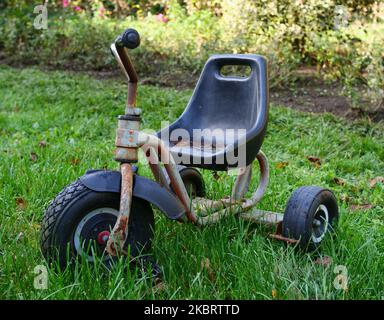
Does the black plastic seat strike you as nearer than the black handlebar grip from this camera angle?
No

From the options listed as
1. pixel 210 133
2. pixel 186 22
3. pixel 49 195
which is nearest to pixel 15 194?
pixel 49 195

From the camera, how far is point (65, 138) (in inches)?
167

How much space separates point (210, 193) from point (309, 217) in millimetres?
868

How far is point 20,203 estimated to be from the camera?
2791mm

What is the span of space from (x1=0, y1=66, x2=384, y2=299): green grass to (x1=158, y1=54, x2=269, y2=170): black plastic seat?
14.5 inches

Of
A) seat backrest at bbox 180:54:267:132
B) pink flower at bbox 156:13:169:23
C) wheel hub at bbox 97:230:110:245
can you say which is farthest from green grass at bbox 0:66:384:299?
pink flower at bbox 156:13:169:23

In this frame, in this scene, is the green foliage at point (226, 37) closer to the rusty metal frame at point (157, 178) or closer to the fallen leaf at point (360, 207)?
the fallen leaf at point (360, 207)

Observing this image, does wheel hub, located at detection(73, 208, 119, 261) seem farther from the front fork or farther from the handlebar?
the handlebar

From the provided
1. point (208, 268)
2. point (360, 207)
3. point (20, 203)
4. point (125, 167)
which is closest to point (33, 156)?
point (20, 203)

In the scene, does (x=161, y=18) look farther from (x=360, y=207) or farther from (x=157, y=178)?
(x=157, y=178)

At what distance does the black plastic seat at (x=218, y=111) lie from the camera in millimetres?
2549

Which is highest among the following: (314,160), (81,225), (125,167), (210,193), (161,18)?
(161,18)

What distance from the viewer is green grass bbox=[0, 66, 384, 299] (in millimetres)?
1948

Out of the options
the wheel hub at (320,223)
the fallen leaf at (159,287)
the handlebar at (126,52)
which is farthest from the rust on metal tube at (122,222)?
the wheel hub at (320,223)
